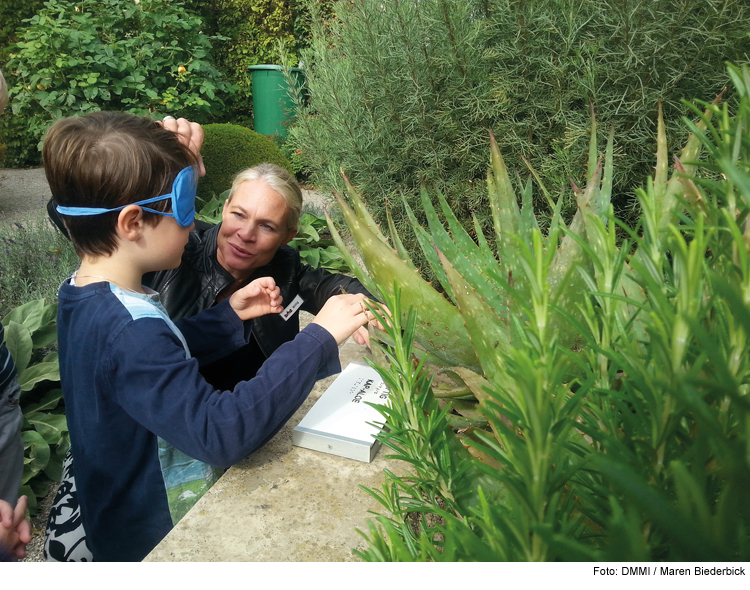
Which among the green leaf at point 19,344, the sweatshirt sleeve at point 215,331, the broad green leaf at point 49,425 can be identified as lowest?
the broad green leaf at point 49,425

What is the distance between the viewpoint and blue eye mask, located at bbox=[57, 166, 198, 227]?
1705 millimetres

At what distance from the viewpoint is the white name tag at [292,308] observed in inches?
112

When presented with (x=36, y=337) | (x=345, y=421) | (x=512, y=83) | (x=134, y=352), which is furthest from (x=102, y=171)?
(x=512, y=83)

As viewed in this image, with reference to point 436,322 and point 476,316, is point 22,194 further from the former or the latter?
point 476,316

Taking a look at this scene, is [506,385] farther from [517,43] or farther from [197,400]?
[517,43]

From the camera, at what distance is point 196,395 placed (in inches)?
55.2

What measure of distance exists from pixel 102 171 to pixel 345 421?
1048 millimetres

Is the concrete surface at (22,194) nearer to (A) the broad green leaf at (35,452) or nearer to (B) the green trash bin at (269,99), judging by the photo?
(B) the green trash bin at (269,99)

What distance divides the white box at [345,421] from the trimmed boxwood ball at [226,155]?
18.8 ft

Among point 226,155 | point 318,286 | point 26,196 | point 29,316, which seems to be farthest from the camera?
point 26,196

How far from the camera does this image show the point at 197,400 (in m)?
1.41

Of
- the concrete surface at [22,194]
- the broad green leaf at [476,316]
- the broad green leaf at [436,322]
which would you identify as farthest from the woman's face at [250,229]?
the concrete surface at [22,194]
